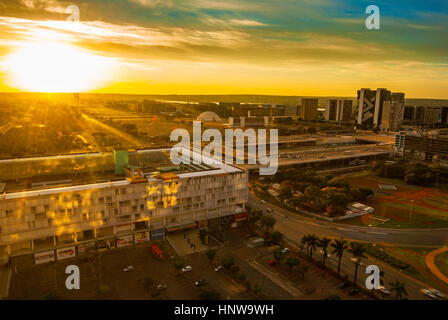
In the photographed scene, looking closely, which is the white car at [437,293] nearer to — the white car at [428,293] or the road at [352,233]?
the white car at [428,293]

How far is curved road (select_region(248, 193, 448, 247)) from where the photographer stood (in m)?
25.9

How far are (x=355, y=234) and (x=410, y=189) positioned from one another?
19.1 metres

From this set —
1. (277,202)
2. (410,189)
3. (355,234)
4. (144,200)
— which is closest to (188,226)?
(144,200)

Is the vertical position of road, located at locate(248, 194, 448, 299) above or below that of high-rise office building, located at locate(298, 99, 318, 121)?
below

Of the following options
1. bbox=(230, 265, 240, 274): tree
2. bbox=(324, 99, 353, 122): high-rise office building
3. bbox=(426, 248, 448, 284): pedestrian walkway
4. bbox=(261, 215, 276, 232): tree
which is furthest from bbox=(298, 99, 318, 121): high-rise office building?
bbox=(230, 265, 240, 274): tree

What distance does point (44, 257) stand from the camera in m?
21.2

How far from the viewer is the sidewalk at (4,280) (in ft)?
59.6

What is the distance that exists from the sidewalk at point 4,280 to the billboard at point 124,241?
6829 millimetres

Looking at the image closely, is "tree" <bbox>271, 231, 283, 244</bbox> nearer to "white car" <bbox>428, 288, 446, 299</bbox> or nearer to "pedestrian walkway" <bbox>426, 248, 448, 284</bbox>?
"white car" <bbox>428, 288, 446, 299</bbox>

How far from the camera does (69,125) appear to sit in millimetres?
77125

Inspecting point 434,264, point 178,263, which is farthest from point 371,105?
point 178,263

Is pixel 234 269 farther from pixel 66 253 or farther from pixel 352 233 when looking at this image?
pixel 352 233

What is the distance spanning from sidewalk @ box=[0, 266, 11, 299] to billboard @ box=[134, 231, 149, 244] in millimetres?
8096

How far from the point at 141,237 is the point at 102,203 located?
13.3 feet
